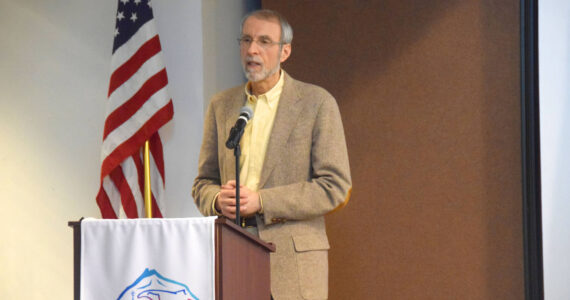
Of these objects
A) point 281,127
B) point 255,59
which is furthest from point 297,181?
point 255,59

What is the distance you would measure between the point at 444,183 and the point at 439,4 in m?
1.00

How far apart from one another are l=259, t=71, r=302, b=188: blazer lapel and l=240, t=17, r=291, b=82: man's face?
0.42 ft

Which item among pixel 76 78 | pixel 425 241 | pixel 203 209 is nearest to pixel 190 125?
pixel 76 78

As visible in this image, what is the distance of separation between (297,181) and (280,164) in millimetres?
100

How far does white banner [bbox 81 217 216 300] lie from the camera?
2.05 metres

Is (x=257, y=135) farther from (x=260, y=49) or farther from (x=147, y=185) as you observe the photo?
(x=147, y=185)

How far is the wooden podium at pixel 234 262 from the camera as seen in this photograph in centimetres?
204

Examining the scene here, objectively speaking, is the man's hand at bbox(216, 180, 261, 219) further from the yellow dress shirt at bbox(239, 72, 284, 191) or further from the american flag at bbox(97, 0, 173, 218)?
the american flag at bbox(97, 0, 173, 218)

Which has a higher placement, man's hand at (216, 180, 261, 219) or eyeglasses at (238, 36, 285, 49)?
eyeglasses at (238, 36, 285, 49)

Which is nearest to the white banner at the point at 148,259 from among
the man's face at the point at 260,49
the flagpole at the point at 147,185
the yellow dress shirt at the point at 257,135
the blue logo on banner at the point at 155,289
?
the blue logo on banner at the point at 155,289

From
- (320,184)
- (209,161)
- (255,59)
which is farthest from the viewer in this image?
(209,161)

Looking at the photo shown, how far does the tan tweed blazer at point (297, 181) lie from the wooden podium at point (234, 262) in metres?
0.41

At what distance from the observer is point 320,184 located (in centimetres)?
291

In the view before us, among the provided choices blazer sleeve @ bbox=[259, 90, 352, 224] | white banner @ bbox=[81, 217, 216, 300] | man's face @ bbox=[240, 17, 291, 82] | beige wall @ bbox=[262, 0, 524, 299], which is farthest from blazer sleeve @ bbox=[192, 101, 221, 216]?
beige wall @ bbox=[262, 0, 524, 299]
